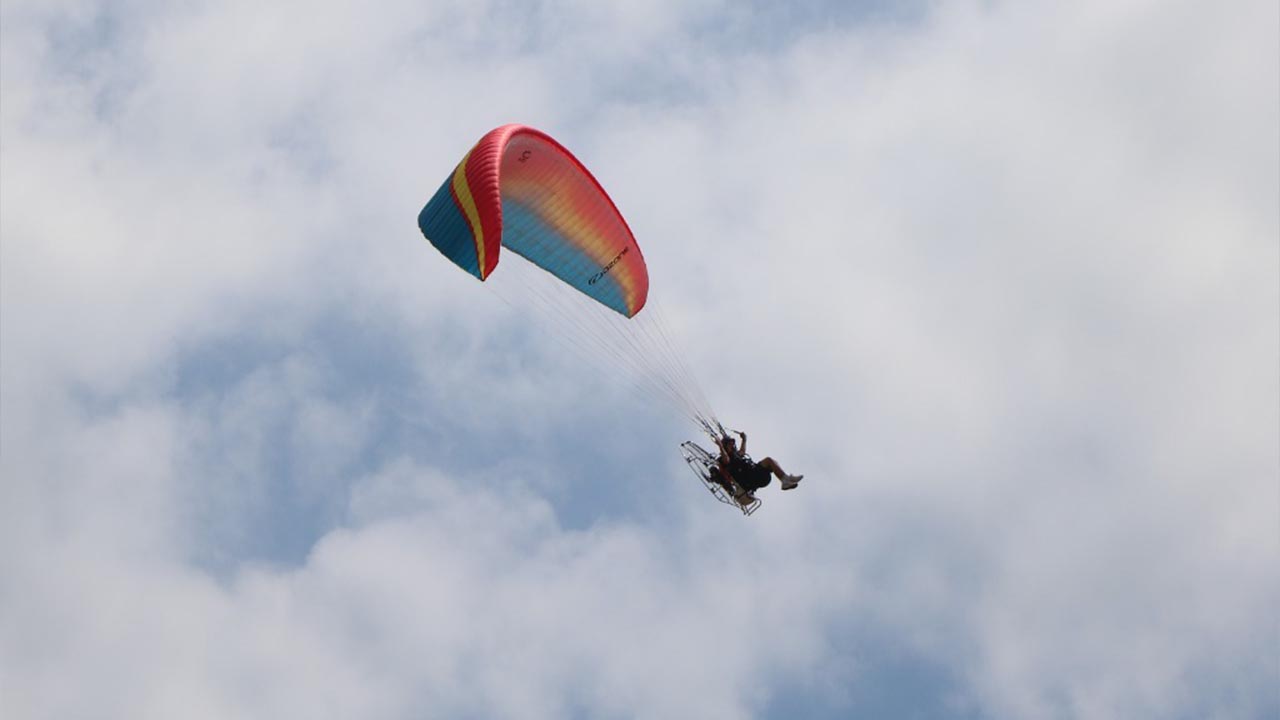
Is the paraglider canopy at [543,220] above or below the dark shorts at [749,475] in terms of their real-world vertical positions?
above

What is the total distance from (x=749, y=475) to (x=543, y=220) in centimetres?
893

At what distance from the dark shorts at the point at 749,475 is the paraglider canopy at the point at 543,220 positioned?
20.5ft

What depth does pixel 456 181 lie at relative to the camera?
50.5 meters

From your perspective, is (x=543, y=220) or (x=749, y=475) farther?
(x=543, y=220)

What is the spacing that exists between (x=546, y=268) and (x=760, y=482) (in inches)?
338

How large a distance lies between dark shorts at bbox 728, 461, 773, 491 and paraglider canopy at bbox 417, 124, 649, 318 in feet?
20.5

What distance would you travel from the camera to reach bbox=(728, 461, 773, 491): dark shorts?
50062 mm

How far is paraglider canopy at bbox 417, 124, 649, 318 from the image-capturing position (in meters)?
50.2

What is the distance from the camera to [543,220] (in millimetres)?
53031

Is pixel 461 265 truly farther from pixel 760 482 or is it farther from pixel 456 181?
pixel 760 482

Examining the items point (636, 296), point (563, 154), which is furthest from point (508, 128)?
point (636, 296)

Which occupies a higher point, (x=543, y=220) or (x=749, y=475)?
(x=543, y=220)

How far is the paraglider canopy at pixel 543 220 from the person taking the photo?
50.2 metres

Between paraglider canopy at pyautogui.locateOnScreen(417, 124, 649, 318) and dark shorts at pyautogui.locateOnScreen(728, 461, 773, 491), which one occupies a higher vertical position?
paraglider canopy at pyautogui.locateOnScreen(417, 124, 649, 318)
